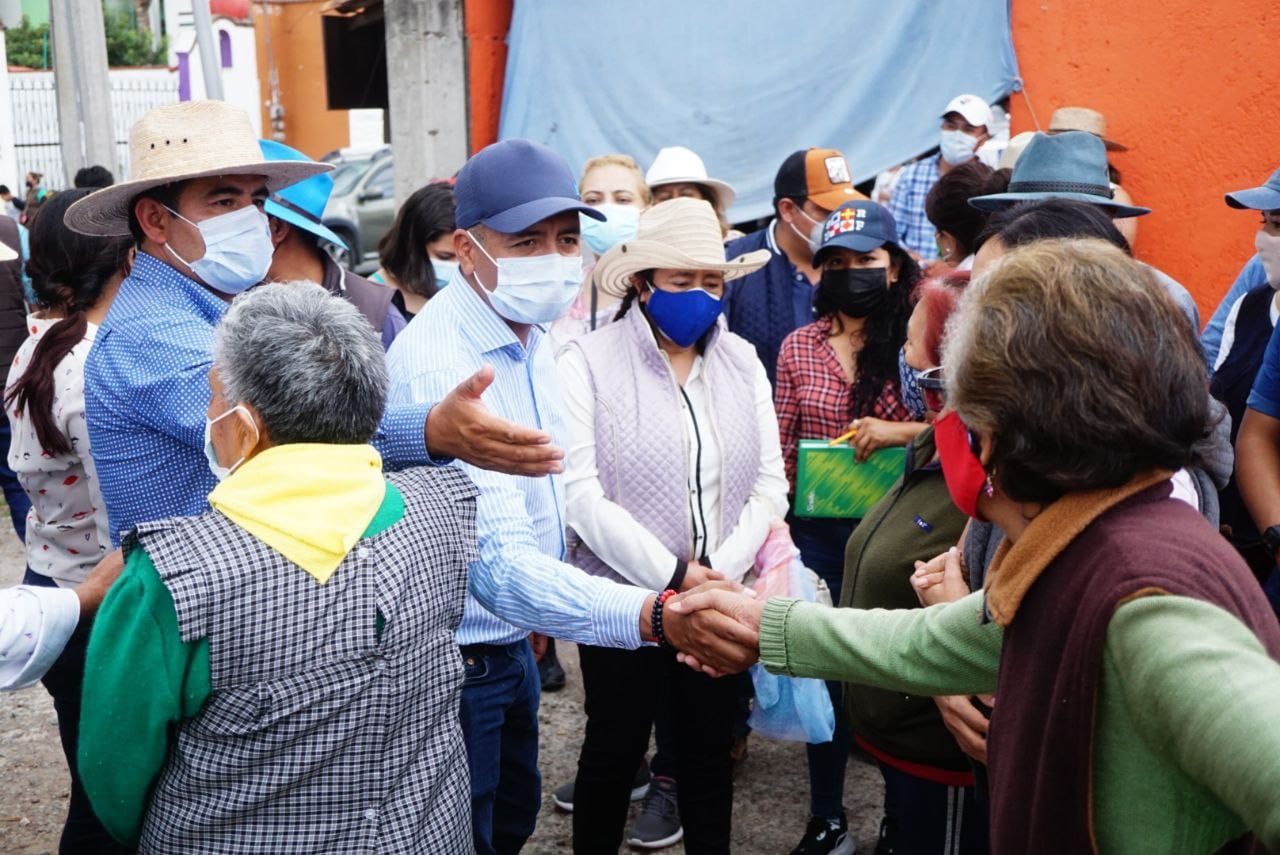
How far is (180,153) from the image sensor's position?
3.13m

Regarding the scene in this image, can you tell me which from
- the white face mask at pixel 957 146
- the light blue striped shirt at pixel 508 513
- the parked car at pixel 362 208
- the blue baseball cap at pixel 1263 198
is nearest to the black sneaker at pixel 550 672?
the light blue striped shirt at pixel 508 513

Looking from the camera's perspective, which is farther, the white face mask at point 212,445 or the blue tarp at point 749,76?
the blue tarp at point 749,76

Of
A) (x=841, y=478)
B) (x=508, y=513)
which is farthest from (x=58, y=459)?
(x=841, y=478)

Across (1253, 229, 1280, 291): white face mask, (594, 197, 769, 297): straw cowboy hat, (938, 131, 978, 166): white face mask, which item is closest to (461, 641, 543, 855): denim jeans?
(594, 197, 769, 297): straw cowboy hat

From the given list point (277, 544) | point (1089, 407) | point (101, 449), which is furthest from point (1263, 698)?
point (101, 449)

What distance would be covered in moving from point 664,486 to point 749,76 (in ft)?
17.9

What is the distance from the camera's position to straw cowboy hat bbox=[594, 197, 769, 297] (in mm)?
3928

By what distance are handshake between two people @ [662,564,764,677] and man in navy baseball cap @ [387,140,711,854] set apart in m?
0.01

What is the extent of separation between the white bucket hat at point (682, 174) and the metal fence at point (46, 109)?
80.3 ft

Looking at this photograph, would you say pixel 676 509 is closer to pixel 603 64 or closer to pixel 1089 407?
pixel 1089 407

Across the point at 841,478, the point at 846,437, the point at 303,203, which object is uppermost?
the point at 303,203

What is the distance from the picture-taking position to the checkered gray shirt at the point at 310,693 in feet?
6.77

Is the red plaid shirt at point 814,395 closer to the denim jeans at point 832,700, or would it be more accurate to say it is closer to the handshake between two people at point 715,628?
the denim jeans at point 832,700

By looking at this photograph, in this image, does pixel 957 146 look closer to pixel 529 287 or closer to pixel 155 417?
pixel 529 287
